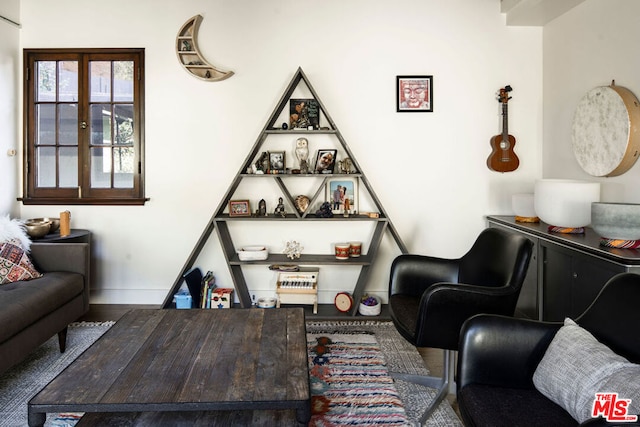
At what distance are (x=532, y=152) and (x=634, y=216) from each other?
167 cm

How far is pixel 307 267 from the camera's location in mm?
3799

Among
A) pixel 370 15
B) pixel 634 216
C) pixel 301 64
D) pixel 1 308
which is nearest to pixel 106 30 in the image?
pixel 301 64

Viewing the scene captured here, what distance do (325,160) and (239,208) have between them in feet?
2.68

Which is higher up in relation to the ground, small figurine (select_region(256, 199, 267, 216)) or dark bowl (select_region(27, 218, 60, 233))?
small figurine (select_region(256, 199, 267, 216))

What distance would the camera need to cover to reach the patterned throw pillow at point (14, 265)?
269 cm

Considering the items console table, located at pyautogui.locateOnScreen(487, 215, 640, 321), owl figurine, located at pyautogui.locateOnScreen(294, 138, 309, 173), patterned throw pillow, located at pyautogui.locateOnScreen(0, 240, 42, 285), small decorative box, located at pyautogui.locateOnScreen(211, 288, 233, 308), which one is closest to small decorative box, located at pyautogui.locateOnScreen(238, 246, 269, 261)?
small decorative box, located at pyautogui.locateOnScreen(211, 288, 233, 308)

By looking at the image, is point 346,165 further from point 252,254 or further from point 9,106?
point 9,106

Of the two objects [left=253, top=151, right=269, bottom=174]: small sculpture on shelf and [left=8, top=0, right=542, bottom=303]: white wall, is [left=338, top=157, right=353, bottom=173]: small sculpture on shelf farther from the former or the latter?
[left=253, top=151, right=269, bottom=174]: small sculpture on shelf

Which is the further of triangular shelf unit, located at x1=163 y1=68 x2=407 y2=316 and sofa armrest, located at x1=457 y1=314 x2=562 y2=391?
triangular shelf unit, located at x1=163 y1=68 x2=407 y2=316

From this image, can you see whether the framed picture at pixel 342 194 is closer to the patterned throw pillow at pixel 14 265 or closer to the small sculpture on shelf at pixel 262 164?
the small sculpture on shelf at pixel 262 164

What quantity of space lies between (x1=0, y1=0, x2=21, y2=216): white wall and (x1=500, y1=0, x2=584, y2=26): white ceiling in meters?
4.08

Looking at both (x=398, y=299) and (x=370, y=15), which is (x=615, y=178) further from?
(x=370, y=15)

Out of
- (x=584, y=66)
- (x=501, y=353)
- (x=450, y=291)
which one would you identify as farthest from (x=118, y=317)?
(x=584, y=66)

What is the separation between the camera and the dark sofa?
2.23 m
